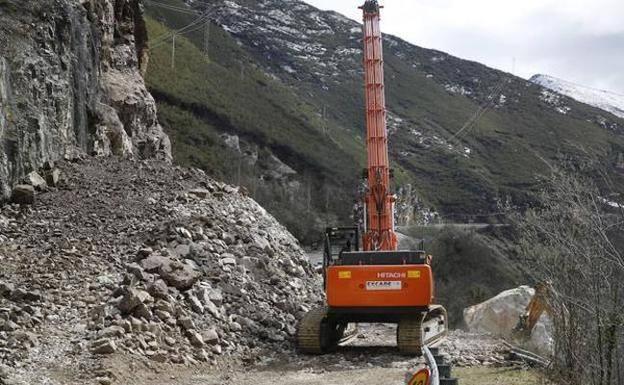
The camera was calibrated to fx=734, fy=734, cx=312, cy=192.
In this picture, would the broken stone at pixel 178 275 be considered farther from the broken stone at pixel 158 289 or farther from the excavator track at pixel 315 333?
the excavator track at pixel 315 333

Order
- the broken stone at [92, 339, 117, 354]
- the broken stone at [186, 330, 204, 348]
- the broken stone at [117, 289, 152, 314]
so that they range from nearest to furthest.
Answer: the broken stone at [92, 339, 117, 354]
the broken stone at [117, 289, 152, 314]
the broken stone at [186, 330, 204, 348]

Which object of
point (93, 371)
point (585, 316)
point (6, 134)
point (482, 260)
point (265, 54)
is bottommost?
point (482, 260)

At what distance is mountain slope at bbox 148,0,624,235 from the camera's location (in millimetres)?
74438

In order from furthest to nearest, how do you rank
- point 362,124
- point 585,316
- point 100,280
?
point 362,124, point 100,280, point 585,316

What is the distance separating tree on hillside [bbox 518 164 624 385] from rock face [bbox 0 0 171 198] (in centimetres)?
1152

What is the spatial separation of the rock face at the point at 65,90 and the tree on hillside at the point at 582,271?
37.8 ft

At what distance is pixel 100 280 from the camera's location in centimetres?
1317

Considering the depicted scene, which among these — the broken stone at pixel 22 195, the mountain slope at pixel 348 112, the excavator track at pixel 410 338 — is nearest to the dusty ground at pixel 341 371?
the excavator track at pixel 410 338

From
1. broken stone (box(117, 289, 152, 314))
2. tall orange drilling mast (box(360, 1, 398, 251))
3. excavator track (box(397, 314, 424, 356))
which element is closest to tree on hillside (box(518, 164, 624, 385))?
excavator track (box(397, 314, 424, 356))

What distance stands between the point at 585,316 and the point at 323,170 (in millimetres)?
68150

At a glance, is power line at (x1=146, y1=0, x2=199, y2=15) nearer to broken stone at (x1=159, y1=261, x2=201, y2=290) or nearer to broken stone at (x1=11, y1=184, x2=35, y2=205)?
broken stone at (x1=11, y1=184, x2=35, y2=205)

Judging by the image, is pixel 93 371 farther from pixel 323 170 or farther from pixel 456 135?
pixel 456 135

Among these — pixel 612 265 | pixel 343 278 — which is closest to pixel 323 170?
pixel 343 278

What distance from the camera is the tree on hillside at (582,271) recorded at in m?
8.30
